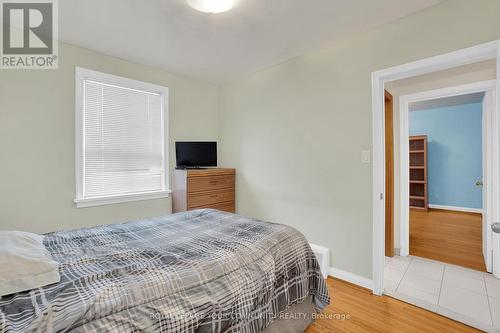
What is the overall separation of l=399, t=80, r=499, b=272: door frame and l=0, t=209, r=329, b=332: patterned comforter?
2075 millimetres

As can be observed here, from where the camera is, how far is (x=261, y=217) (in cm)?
336

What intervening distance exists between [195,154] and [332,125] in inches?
73.6

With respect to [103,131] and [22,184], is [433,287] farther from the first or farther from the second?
[22,184]

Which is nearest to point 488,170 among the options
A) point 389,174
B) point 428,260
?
point 389,174

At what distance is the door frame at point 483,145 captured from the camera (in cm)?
260

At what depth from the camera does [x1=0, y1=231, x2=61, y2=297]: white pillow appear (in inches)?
37.2

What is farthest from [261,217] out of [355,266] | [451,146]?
[451,146]

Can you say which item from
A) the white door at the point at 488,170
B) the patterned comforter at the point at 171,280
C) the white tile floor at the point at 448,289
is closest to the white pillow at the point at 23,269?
the patterned comforter at the point at 171,280

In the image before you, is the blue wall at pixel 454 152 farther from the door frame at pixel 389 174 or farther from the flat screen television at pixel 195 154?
the flat screen television at pixel 195 154

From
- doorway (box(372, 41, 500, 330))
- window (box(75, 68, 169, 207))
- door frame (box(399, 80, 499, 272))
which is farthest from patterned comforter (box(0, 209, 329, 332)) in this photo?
door frame (box(399, 80, 499, 272))

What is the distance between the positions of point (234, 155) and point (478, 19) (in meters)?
2.90

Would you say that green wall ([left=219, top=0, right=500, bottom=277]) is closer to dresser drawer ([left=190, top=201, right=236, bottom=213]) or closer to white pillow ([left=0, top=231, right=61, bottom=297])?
dresser drawer ([left=190, top=201, right=236, bottom=213])

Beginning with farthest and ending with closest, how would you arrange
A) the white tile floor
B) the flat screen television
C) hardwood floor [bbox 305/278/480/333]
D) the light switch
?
the flat screen television < the light switch < the white tile floor < hardwood floor [bbox 305/278/480/333]

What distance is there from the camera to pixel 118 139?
296 cm
